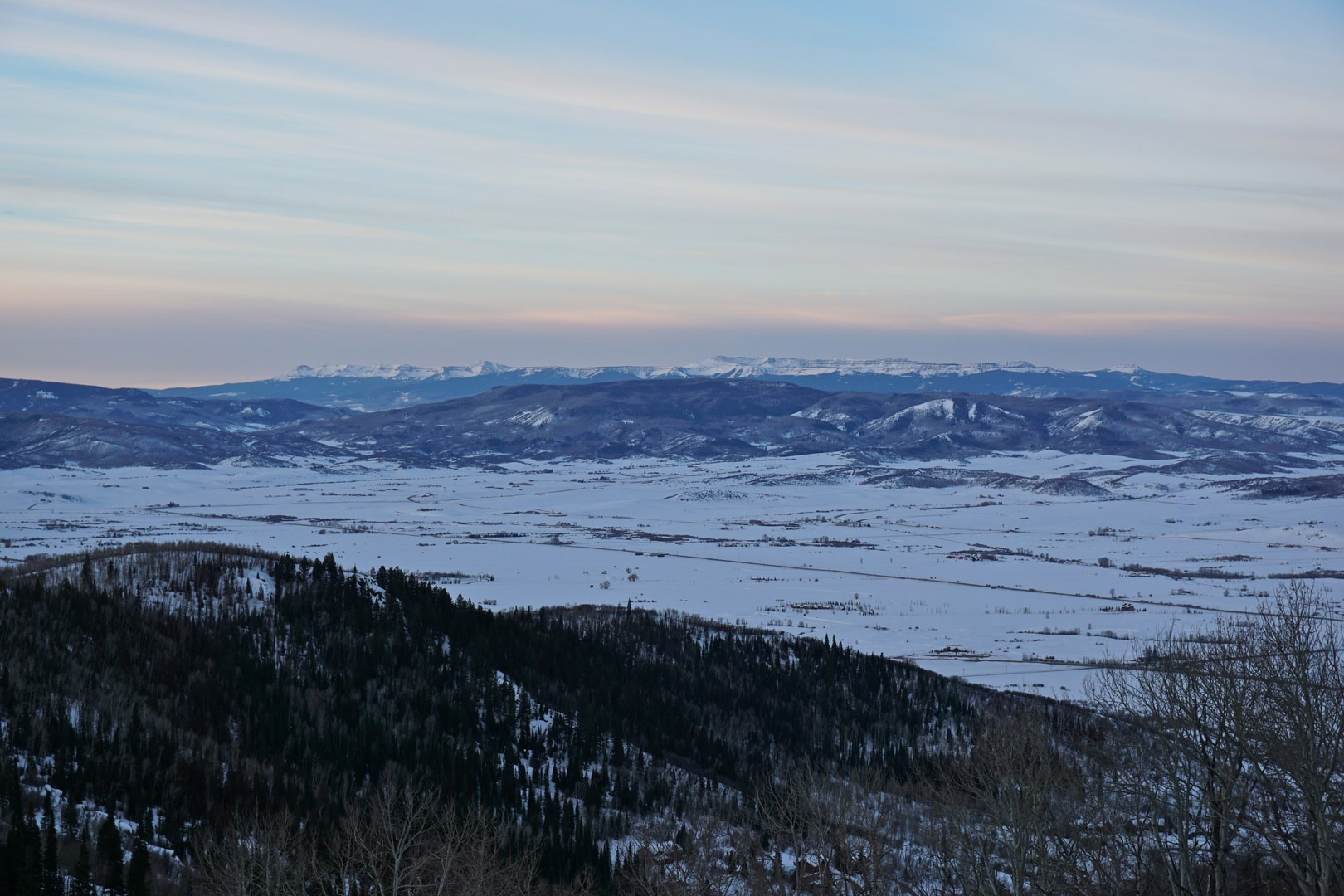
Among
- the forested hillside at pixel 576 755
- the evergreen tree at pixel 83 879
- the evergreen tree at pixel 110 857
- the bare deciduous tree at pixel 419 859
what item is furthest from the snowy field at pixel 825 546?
the evergreen tree at pixel 83 879

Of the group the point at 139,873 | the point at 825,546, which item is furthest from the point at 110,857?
the point at 825,546

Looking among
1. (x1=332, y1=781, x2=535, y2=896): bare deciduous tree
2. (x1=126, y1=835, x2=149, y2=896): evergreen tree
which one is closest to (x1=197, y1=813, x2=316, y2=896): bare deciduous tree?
(x1=332, y1=781, x2=535, y2=896): bare deciduous tree

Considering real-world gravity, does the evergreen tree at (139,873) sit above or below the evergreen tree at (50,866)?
below

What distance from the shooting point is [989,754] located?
1300 inches

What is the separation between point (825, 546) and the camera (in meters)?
128

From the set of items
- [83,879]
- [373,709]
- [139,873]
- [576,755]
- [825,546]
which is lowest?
[825,546]

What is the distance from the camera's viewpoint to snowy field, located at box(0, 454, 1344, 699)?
259ft

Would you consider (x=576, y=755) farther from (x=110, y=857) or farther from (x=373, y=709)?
(x=110, y=857)

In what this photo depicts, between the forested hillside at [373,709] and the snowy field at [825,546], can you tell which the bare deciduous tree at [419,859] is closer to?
the forested hillside at [373,709]

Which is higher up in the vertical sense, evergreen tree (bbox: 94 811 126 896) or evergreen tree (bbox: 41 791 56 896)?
evergreen tree (bbox: 41 791 56 896)

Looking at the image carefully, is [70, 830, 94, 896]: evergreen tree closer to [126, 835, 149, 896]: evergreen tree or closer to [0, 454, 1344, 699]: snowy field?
[126, 835, 149, 896]: evergreen tree

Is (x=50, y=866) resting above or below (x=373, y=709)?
above

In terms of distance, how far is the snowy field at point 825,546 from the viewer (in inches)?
3108

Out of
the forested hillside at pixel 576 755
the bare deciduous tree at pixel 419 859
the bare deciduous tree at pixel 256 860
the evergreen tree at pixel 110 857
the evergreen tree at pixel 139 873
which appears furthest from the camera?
the forested hillside at pixel 576 755
